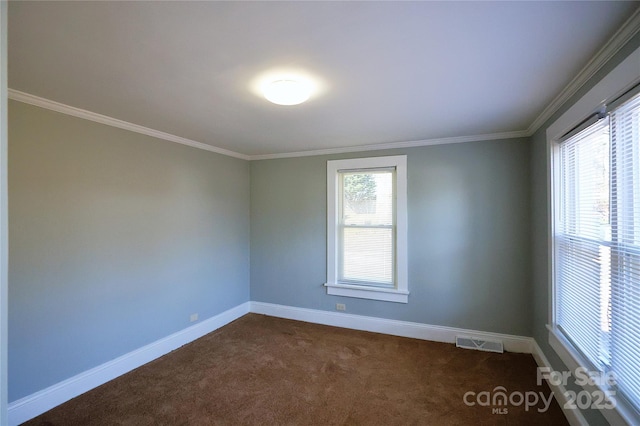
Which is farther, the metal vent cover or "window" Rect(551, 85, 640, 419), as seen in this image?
the metal vent cover

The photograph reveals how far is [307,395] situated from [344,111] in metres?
2.44

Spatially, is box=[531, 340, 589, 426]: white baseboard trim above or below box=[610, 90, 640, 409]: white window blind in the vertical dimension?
below

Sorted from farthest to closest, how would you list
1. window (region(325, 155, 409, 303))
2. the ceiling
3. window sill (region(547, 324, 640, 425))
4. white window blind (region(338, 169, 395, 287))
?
white window blind (region(338, 169, 395, 287)) < window (region(325, 155, 409, 303)) < window sill (region(547, 324, 640, 425)) < the ceiling

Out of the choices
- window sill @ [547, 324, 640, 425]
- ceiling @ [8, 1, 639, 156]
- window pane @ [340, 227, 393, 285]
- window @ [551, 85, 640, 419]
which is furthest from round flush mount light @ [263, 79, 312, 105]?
window sill @ [547, 324, 640, 425]

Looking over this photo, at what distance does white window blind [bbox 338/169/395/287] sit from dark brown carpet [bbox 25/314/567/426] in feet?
2.75

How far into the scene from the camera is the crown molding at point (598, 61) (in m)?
1.34

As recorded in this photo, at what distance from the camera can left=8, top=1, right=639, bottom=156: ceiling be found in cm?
127

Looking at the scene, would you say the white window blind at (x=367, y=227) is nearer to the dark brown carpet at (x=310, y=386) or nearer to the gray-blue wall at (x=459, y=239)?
the gray-blue wall at (x=459, y=239)

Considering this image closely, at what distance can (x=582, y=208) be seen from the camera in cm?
203

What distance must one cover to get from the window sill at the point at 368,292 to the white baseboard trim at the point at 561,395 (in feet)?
4.36

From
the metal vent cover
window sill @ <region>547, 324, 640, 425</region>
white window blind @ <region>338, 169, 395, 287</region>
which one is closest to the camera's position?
window sill @ <region>547, 324, 640, 425</region>

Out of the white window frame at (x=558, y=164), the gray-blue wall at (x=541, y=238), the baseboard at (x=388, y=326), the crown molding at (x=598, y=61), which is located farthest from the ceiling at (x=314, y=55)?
the baseboard at (x=388, y=326)

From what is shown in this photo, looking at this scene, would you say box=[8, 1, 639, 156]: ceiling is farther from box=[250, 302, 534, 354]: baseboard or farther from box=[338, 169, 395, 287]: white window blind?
box=[250, 302, 534, 354]: baseboard

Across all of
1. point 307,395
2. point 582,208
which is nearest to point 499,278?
point 582,208
